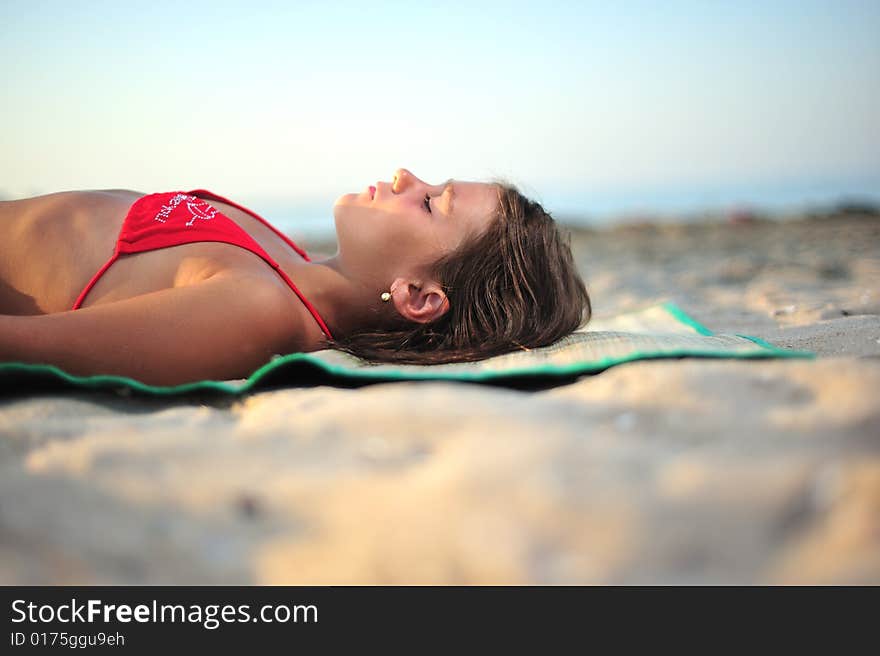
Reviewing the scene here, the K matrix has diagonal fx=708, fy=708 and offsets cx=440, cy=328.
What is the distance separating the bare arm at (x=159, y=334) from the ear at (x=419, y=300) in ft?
1.43

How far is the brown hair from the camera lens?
2.01m

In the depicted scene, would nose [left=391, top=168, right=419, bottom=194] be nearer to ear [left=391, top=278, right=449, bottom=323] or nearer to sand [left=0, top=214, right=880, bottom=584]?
ear [left=391, top=278, right=449, bottom=323]

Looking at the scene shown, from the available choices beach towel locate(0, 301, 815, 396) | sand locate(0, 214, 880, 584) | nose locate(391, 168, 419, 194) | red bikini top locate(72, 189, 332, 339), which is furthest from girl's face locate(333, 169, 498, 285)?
sand locate(0, 214, 880, 584)

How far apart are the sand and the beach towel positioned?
80mm

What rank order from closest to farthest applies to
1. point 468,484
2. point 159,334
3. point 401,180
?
point 468,484 → point 159,334 → point 401,180

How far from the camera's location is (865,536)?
2.89 feet

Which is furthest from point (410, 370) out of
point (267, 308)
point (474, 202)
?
point (474, 202)

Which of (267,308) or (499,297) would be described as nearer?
(267,308)

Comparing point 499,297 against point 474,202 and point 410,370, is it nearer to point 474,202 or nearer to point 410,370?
point 474,202

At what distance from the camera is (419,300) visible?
6.73 ft

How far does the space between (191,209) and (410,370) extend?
0.85 meters
